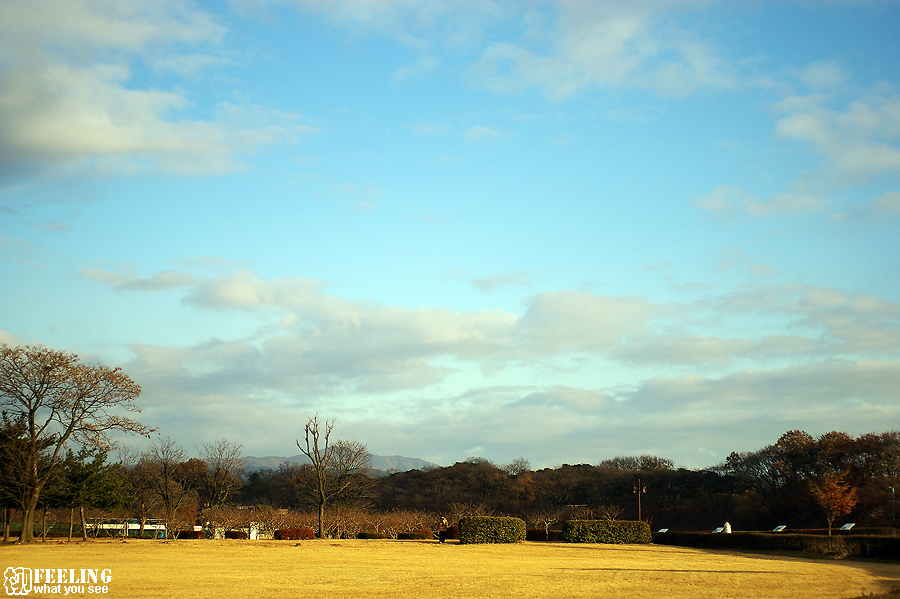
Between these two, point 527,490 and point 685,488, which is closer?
point 685,488

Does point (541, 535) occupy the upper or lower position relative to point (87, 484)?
lower

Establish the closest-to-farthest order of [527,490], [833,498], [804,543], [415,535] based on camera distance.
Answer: [804,543] < [415,535] < [833,498] < [527,490]

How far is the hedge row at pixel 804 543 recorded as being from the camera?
2936 cm

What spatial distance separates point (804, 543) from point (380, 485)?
61807 mm

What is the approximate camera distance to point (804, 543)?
109ft

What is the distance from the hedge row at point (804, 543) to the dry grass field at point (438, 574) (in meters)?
1.73

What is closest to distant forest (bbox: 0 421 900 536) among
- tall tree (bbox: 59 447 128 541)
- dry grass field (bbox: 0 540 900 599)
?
tall tree (bbox: 59 447 128 541)

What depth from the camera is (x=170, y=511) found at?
44.3 meters

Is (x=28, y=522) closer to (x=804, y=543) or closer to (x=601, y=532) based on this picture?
(x=601, y=532)

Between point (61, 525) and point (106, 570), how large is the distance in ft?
151

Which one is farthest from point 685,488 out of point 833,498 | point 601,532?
point 601,532

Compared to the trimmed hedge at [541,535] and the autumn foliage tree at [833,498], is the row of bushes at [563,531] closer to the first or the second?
the trimmed hedge at [541,535]

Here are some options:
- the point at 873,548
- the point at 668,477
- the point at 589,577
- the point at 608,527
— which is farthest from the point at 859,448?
the point at 589,577

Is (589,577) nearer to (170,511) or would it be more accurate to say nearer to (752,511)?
(170,511)
